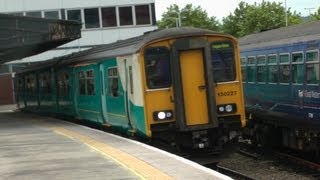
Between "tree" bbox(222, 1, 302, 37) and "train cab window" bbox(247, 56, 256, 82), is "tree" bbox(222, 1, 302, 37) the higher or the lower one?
the higher one

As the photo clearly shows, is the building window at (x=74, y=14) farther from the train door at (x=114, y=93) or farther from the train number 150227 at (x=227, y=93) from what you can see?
the train number 150227 at (x=227, y=93)

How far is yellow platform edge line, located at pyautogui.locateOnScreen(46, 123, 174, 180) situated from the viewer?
10.0m

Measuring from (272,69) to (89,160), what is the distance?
6.47 m

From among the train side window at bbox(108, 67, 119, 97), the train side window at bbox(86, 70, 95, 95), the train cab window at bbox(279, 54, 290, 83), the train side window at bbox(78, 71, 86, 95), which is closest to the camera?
the train cab window at bbox(279, 54, 290, 83)

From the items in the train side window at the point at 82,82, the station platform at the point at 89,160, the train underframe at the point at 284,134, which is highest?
the train side window at the point at 82,82

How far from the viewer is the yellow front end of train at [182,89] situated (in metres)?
13.9

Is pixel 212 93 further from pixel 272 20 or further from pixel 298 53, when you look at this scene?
pixel 272 20

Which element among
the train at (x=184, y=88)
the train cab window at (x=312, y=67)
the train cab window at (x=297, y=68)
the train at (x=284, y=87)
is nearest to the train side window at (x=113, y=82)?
the train at (x=184, y=88)

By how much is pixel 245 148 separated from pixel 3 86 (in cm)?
3375

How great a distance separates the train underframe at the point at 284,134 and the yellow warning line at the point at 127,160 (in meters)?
4.27

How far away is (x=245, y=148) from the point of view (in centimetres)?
2008

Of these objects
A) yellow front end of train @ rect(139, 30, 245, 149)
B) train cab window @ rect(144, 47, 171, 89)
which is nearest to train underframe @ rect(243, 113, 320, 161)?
yellow front end of train @ rect(139, 30, 245, 149)

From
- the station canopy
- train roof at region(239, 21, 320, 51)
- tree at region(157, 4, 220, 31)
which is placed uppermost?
tree at region(157, 4, 220, 31)

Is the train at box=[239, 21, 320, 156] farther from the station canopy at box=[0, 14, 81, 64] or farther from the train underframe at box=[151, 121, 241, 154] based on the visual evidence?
the station canopy at box=[0, 14, 81, 64]
